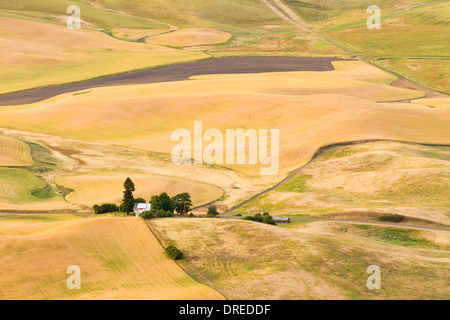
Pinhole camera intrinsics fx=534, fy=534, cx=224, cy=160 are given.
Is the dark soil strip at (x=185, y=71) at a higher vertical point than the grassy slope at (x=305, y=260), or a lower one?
higher

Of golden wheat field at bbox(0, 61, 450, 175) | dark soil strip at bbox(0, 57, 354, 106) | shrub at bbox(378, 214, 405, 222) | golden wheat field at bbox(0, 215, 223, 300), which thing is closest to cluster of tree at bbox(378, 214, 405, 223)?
shrub at bbox(378, 214, 405, 222)

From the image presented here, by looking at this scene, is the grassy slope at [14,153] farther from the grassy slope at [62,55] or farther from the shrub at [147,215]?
the grassy slope at [62,55]

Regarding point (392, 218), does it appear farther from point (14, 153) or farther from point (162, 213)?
point (14, 153)

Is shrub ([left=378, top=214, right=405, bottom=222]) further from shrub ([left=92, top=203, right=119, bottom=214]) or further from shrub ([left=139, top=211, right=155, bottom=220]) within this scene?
shrub ([left=92, top=203, right=119, bottom=214])

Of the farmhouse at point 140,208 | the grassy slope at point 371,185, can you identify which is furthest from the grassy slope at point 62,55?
the farmhouse at point 140,208

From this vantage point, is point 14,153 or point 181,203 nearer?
point 181,203

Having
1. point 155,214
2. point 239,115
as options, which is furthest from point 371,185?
point 239,115
